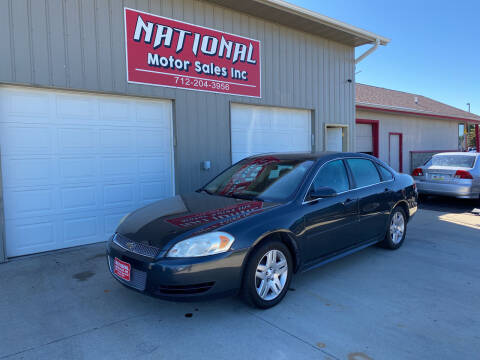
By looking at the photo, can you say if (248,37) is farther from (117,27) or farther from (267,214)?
(267,214)

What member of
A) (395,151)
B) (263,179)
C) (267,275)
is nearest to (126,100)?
(263,179)

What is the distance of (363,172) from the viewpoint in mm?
4734

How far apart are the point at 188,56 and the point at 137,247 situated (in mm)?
4457

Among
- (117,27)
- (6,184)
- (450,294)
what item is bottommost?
(450,294)

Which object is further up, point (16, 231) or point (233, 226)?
point (233, 226)

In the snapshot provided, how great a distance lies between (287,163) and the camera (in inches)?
171

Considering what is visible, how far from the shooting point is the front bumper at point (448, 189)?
27.3ft

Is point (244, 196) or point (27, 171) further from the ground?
point (27, 171)

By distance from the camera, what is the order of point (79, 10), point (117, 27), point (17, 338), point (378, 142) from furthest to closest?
1. point (378, 142)
2. point (117, 27)
3. point (79, 10)
4. point (17, 338)

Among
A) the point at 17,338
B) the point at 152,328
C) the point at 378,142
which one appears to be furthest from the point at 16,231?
the point at 378,142

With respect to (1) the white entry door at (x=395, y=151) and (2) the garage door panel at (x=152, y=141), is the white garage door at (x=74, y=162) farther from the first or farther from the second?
(1) the white entry door at (x=395, y=151)

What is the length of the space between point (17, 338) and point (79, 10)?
4712 millimetres

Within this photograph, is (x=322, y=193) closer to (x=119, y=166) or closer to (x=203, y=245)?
(x=203, y=245)

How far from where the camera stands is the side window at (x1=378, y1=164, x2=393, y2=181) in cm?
507
